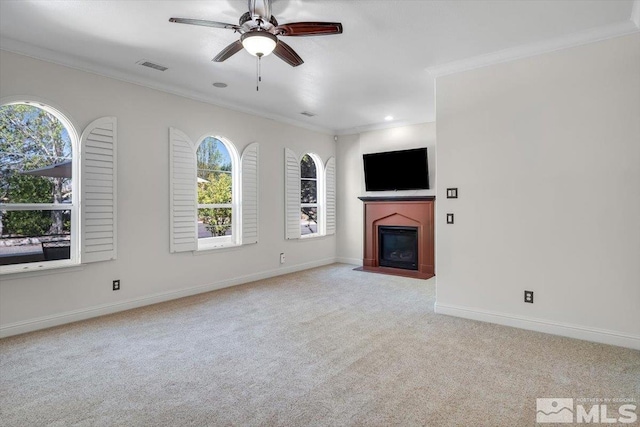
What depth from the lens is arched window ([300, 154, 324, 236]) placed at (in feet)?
22.1

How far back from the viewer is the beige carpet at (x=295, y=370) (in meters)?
2.07

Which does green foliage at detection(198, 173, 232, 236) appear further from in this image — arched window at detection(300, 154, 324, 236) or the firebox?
the firebox

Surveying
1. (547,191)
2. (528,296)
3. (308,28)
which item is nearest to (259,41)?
(308,28)

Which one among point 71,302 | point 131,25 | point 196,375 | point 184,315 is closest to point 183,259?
point 184,315

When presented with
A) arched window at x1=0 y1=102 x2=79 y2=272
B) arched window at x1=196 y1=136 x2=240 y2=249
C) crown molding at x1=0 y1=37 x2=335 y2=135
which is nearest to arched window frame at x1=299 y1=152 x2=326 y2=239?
crown molding at x1=0 y1=37 x2=335 y2=135

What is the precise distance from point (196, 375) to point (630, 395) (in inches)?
111

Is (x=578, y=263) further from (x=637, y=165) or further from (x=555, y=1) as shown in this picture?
(x=555, y=1)

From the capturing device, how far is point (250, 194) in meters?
5.45

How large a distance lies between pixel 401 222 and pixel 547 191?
127 inches

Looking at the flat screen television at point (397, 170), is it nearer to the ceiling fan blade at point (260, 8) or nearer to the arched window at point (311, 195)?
the arched window at point (311, 195)

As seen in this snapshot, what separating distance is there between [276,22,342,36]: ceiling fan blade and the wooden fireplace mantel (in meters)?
4.14

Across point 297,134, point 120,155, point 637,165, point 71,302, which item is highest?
point 297,134

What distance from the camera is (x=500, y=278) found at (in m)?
3.57

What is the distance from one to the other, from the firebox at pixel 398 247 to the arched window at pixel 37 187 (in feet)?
15.7
